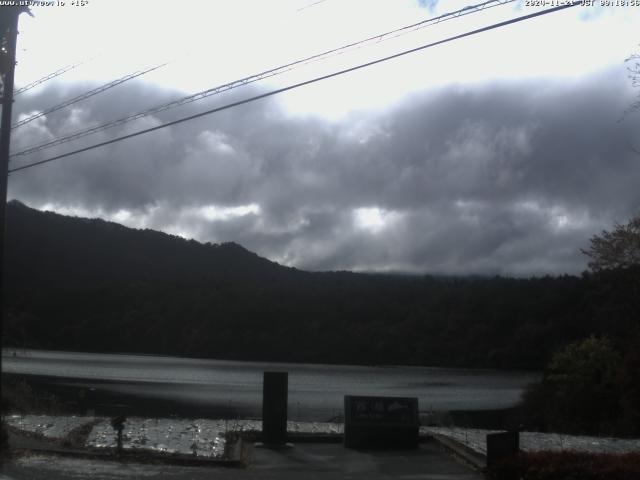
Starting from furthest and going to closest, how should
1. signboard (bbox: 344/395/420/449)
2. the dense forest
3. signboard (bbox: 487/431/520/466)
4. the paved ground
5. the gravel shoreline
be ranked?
the dense forest → signboard (bbox: 344/395/420/449) → the gravel shoreline → the paved ground → signboard (bbox: 487/431/520/466)

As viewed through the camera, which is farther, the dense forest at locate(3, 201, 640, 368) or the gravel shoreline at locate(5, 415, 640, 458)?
the dense forest at locate(3, 201, 640, 368)

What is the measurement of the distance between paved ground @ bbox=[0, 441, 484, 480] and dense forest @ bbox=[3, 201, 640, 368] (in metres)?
68.0

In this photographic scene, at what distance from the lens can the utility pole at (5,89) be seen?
1522cm

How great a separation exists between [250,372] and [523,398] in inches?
1676

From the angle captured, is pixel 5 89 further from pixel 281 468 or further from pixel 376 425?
pixel 376 425

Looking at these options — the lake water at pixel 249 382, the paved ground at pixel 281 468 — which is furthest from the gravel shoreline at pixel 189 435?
the lake water at pixel 249 382

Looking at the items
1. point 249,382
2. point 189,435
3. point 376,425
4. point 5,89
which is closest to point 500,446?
point 376,425

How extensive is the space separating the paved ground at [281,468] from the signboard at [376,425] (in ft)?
1.98

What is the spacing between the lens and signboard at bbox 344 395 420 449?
16.5 m

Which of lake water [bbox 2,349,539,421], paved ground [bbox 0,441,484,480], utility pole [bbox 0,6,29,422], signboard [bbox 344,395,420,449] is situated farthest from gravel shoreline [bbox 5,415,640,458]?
lake water [bbox 2,349,539,421]

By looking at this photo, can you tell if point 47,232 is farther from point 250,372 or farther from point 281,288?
point 281,288

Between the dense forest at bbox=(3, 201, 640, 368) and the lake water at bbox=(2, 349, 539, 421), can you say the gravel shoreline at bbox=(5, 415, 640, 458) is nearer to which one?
the lake water at bbox=(2, 349, 539, 421)

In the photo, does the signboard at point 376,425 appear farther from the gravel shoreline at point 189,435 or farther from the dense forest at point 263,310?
the dense forest at point 263,310

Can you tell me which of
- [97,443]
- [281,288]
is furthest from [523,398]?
[281,288]
